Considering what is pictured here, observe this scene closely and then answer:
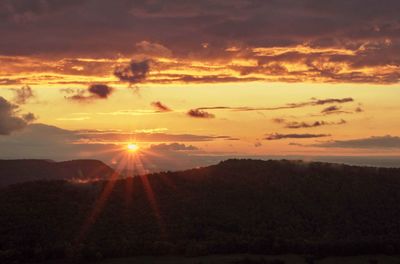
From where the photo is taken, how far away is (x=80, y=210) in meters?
149

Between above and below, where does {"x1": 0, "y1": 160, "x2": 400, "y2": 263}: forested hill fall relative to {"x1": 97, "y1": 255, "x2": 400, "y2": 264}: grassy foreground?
above

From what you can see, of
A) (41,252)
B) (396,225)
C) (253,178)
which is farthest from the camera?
(253,178)

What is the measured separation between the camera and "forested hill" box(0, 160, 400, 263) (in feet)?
418

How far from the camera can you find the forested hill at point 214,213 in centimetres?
12750

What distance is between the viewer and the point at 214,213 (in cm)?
15375

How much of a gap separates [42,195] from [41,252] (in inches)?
1478

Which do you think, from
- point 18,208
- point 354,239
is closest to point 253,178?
point 354,239

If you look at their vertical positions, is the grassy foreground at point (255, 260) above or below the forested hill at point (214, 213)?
below

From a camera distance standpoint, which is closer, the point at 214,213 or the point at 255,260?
the point at 255,260

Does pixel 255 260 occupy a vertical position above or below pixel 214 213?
below

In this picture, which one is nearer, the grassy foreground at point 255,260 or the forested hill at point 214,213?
the grassy foreground at point 255,260

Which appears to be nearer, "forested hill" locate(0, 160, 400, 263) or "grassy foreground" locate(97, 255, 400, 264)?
"grassy foreground" locate(97, 255, 400, 264)

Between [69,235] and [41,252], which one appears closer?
[41,252]

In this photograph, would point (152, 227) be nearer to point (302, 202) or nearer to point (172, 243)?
point (172, 243)
